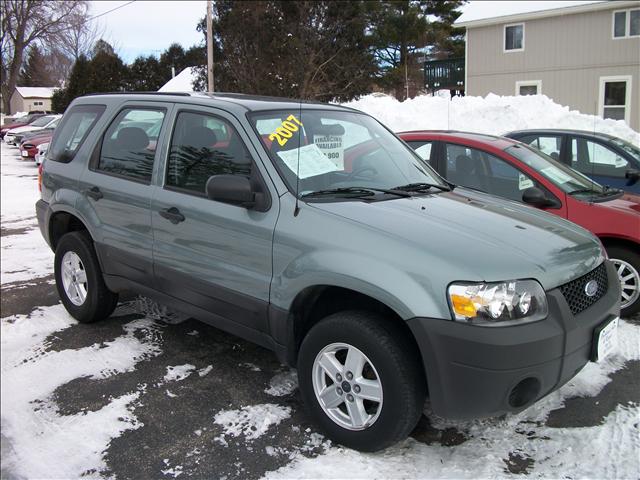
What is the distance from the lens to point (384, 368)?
8.84 ft

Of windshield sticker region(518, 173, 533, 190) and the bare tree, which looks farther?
the bare tree

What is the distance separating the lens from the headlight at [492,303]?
2.52 meters

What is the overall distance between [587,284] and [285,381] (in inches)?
76.6

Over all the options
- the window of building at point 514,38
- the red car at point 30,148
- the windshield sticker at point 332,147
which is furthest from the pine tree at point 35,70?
the windshield sticker at point 332,147

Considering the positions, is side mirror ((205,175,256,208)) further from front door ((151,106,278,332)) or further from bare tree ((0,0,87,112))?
bare tree ((0,0,87,112))

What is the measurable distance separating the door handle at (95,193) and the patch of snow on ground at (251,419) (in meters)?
1.98

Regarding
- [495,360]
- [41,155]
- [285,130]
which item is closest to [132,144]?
[285,130]

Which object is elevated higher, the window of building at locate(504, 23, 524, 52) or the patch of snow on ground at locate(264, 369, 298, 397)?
the window of building at locate(504, 23, 524, 52)

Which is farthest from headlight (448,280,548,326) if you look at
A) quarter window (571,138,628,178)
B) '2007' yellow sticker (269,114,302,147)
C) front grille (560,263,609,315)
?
quarter window (571,138,628,178)

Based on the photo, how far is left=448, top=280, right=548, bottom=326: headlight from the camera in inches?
99.1

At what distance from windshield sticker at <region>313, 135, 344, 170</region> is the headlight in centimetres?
132

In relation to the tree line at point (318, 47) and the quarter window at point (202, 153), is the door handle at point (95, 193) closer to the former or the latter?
the quarter window at point (202, 153)

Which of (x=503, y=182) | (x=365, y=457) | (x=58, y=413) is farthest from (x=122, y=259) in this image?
(x=503, y=182)

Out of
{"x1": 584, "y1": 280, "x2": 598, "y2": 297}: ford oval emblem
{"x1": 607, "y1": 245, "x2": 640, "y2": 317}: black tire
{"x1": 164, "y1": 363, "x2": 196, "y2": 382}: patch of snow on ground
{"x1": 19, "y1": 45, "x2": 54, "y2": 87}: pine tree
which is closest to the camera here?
{"x1": 584, "y1": 280, "x2": 598, "y2": 297}: ford oval emblem
